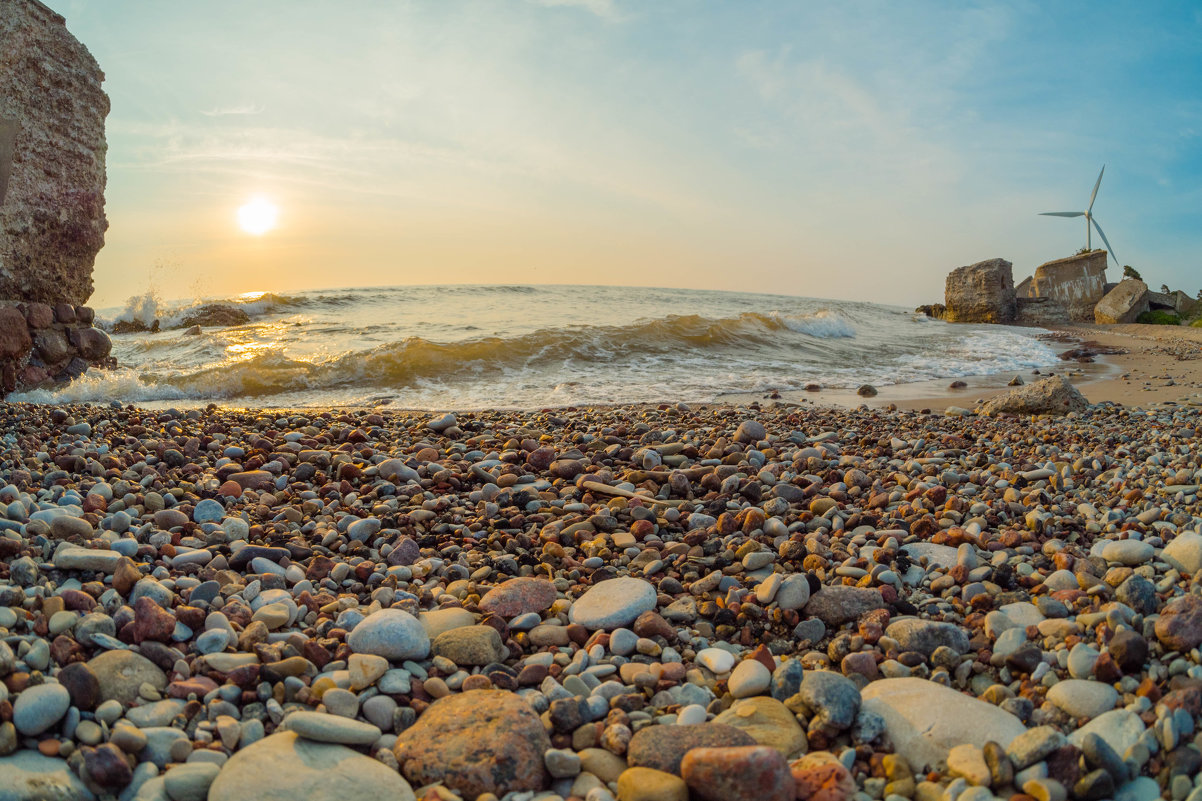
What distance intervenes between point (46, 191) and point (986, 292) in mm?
29802

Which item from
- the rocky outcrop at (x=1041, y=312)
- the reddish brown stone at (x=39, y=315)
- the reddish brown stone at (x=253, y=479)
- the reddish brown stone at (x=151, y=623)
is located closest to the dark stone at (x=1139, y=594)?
the reddish brown stone at (x=151, y=623)

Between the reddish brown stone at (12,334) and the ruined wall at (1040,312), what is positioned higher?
the ruined wall at (1040,312)

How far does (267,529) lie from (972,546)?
3.22 metres

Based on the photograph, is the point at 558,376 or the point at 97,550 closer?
the point at 97,550

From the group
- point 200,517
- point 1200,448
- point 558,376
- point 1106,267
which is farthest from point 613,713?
point 1106,267

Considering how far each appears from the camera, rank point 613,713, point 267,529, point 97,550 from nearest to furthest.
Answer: point 613,713 < point 97,550 < point 267,529

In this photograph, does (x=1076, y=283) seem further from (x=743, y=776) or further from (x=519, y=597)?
(x=743, y=776)

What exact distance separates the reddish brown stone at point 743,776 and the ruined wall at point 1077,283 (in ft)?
106

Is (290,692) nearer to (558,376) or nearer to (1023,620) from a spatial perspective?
(1023,620)

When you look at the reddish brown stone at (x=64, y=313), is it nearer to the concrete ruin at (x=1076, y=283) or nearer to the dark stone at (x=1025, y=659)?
the dark stone at (x=1025, y=659)

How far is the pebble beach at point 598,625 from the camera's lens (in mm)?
1683

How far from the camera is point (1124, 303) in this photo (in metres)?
24.6

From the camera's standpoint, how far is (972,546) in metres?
2.81

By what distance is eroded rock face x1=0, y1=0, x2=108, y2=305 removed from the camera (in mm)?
7297
